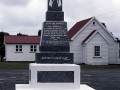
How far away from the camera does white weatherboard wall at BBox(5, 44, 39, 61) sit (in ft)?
184

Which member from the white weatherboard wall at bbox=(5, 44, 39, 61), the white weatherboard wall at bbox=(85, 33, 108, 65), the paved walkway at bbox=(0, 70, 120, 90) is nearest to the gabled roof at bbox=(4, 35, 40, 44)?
the white weatherboard wall at bbox=(5, 44, 39, 61)

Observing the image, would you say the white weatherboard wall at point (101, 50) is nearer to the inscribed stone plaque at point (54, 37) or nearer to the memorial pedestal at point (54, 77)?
the inscribed stone plaque at point (54, 37)

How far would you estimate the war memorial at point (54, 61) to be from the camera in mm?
13039

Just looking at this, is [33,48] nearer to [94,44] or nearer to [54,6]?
[94,44]

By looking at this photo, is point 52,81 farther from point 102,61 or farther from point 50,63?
point 102,61

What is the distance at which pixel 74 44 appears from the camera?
50.1 m

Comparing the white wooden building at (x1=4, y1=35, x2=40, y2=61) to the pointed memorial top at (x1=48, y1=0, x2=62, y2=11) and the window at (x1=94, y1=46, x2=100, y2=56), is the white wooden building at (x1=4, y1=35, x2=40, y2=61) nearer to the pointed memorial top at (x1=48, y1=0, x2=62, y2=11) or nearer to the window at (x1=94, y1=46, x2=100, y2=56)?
the window at (x1=94, y1=46, x2=100, y2=56)

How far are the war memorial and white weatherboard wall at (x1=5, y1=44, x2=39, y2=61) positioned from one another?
42.5 m

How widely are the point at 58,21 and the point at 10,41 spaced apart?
4327cm

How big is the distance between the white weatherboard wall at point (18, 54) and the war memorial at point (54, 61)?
42513 millimetres

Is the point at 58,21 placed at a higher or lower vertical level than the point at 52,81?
higher

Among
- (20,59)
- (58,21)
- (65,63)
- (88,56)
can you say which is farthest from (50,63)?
(20,59)

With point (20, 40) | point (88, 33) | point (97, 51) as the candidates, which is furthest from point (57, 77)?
point (20, 40)

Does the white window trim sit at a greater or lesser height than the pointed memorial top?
lesser
